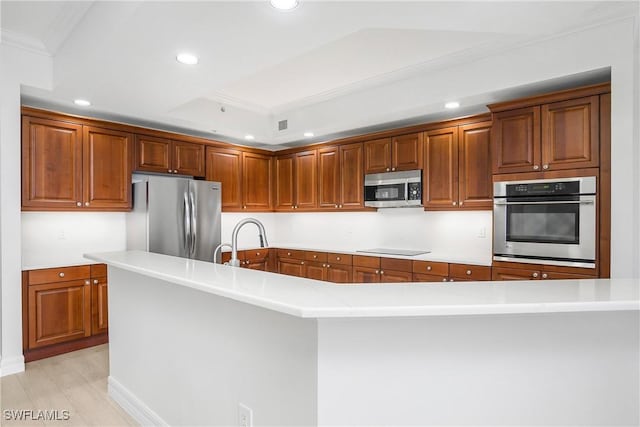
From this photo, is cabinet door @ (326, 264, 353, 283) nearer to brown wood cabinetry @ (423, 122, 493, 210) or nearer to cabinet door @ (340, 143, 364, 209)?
cabinet door @ (340, 143, 364, 209)

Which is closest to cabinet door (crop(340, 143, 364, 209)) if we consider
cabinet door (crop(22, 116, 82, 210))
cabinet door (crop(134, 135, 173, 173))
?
cabinet door (crop(134, 135, 173, 173))

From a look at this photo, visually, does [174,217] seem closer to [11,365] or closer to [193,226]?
[193,226]

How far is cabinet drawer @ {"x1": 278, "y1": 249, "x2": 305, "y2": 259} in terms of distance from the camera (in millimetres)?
4953

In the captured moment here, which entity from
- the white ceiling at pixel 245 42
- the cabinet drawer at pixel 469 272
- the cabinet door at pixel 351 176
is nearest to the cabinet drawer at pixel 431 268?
the cabinet drawer at pixel 469 272

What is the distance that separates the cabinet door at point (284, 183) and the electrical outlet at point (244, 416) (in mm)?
3799

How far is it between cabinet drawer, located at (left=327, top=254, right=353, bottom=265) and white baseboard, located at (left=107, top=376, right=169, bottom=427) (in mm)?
2576

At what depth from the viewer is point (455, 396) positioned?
134 centimetres

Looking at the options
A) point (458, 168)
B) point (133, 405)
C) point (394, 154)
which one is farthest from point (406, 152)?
point (133, 405)

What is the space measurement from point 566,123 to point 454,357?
2353mm

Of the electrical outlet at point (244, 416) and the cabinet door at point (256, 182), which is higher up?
the cabinet door at point (256, 182)

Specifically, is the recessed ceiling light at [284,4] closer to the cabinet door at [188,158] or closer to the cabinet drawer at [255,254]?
the cabinet door at [188,158]

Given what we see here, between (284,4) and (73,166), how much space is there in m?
2.91

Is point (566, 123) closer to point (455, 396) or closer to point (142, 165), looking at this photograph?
point (455, 396)

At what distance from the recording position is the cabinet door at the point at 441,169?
3814 mm
